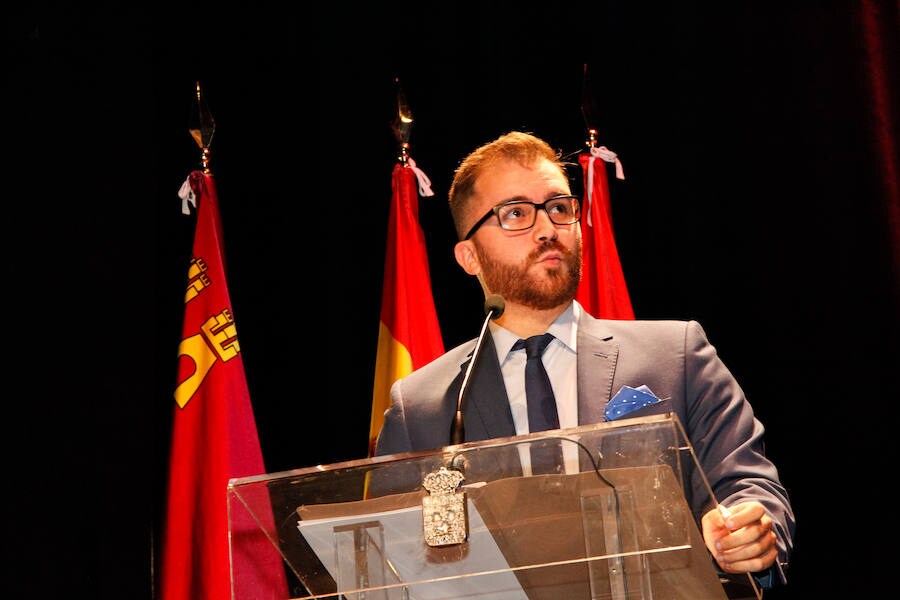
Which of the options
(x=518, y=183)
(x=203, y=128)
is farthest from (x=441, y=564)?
(x=203, y=128)

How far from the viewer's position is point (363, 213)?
3.89 m

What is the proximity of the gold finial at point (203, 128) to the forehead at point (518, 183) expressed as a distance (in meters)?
1.27

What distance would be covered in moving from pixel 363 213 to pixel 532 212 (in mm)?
1426

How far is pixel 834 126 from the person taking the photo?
3.45 meters

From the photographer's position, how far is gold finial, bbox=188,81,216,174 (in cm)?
355

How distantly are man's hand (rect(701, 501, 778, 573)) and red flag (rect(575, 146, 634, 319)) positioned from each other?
6.18 feet

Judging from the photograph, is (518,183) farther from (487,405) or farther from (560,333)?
(487,405)

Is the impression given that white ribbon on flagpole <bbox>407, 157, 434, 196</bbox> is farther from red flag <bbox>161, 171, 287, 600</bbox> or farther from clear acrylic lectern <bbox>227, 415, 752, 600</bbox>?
clear acrylic lectern <bbox>227, 415, 752, 600</bbox>

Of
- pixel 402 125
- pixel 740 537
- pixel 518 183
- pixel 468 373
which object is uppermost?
pixel 402 125

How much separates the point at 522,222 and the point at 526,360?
351mm

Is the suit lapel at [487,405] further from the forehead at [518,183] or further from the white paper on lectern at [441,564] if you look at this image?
the white paper on lectern at [441,564]

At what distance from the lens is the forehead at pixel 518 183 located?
8.57ft

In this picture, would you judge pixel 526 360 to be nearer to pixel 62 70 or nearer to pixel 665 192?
pixel 665 192

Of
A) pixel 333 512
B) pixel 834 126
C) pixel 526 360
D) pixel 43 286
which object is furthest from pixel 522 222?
pixel 43 286
